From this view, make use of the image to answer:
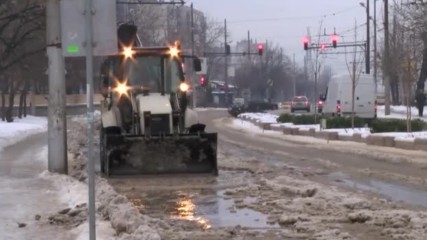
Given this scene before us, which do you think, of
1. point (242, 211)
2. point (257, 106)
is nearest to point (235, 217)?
point (242, 211)

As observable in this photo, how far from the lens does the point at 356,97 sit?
123ft

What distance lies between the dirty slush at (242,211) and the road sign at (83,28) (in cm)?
243

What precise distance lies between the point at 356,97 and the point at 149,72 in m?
21.2

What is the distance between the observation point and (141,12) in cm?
5916

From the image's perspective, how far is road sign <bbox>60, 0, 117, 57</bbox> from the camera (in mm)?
7770

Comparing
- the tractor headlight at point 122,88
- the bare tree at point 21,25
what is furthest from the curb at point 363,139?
the bare tree at point 21,25

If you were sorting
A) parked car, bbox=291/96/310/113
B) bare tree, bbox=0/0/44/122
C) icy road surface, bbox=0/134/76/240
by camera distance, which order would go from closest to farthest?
icy road surface, bbox=0/134/76/240
bare tree, bbox=0/0/44/122
parked car, bbox=291/96/310/113

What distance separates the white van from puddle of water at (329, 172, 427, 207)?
2067cm

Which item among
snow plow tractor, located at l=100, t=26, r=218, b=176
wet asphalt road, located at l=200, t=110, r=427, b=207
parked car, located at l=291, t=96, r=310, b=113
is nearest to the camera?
wet asphalt road, located at l=200, t=110, r=427, b=207

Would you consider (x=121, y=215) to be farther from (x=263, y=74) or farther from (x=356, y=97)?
(x=263, y=74)

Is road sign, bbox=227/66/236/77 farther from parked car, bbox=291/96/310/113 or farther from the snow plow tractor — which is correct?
the snow plow tractor

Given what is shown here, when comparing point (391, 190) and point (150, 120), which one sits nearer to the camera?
point (391, 190)

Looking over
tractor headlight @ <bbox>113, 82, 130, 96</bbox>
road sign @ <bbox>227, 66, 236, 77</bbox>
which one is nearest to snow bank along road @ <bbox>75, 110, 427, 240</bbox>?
tractor headlight @ <bbox>113, 82, 130, 96</bbox>

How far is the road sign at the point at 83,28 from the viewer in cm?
777
